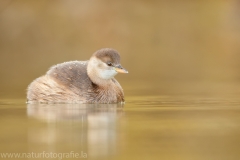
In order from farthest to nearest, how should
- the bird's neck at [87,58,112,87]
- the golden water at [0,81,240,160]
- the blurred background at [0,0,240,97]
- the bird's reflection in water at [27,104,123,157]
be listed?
1. the blurred background at [0,0,240,97]
2. the bird's neck at [87,58,112,87]
3. the bird's reflection in water at [27,104,123,157]
4. the golden water at [0,81,240,160]

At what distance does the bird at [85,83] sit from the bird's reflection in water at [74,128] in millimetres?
228

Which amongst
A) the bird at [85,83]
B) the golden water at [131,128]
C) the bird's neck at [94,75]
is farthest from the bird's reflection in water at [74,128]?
the bird's neck at [94,75]

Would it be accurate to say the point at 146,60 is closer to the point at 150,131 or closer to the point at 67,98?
the point at 67,98

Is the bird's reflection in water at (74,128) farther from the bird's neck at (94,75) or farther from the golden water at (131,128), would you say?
the bird's neck at (94,75)

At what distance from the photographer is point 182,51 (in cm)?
2534

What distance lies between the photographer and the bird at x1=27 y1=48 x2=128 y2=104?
1238 centimetres

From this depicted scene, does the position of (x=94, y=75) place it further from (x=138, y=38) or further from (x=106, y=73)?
(x=138, y=38)

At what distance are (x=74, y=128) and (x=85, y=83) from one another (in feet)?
9.12

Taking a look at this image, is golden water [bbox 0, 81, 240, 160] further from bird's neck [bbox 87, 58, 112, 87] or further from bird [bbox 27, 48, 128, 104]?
bird's neck [bbox 87, 58, 112, 87]

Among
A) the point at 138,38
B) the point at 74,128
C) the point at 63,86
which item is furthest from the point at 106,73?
the point at 138,38

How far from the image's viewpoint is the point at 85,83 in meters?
12.6

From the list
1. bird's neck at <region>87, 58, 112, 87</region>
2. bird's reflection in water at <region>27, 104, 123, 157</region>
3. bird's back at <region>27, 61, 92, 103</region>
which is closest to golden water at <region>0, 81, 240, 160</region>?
bird's reflection in water at <region>27, 104, 123, 157</region>

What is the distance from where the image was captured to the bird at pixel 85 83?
12.4 metres

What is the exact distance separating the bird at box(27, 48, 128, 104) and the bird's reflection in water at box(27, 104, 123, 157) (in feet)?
0.75
